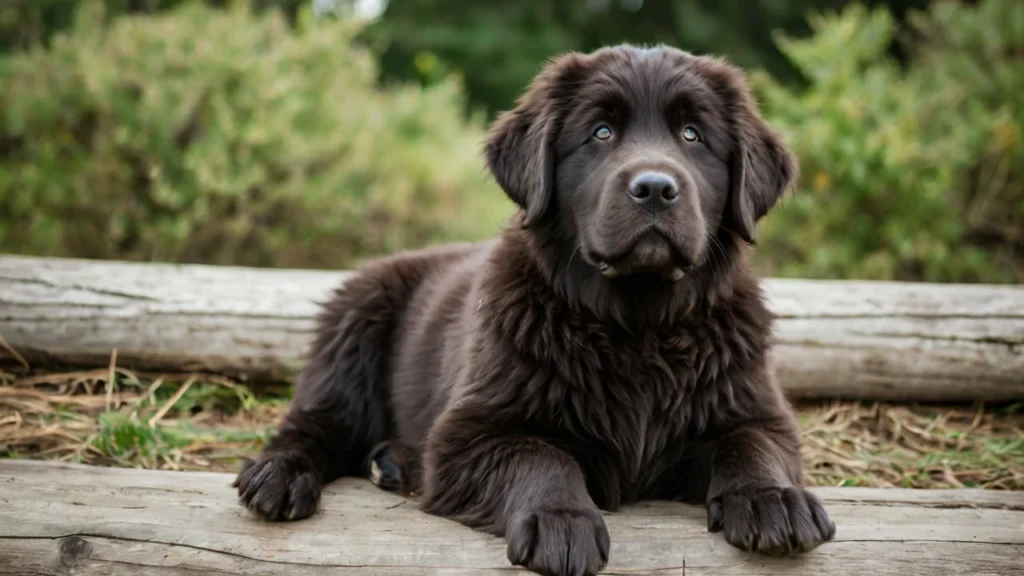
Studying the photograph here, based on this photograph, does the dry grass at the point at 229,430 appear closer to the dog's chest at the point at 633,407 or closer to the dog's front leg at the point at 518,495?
the dog's chest at the point at 633,407

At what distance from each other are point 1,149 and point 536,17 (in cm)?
876

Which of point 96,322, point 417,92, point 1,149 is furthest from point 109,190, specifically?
point 417,92

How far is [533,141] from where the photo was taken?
3121 mm

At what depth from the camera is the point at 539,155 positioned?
3.07 metres

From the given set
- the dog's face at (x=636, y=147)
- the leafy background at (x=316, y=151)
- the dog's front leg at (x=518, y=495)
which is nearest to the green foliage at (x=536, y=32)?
the leafy background at (x=316, y=151)

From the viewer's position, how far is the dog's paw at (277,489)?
112 inches

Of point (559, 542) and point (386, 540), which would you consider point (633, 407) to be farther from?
point (386, 540)

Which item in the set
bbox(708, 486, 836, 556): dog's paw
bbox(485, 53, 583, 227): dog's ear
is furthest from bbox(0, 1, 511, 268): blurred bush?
bbox(708, 486, 836, 556): dog's paw

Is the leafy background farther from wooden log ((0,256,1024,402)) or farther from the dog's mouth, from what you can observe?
the dog's mouth

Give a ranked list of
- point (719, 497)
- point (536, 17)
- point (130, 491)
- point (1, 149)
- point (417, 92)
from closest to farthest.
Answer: point (719, 497) → point (130, 491) → point (1, 149) → point (417, 92) → point (536, 17)

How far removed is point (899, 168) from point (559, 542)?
5043 mm

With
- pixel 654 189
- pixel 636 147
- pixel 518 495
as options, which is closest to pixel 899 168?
pixel 636 147

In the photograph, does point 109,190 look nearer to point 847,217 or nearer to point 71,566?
point 71,566

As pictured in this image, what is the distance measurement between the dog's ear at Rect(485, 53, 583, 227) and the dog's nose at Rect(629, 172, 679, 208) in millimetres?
419
